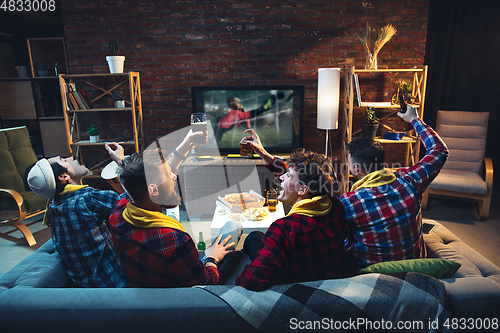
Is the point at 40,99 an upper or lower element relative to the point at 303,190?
upper

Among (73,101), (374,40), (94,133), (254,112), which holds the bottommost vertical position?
(94,133)

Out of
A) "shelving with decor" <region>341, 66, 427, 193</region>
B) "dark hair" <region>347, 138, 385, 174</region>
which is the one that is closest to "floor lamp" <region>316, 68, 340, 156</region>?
"shelving with decor" <region>341, 66, 427, 193</region>

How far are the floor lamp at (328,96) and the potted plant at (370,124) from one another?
30 cm

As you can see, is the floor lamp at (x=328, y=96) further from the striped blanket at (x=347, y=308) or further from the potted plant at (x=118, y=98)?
the striped blanket at (x=347, y=308)

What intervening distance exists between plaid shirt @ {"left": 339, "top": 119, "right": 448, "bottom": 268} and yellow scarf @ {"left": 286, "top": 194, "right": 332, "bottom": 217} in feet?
0.73

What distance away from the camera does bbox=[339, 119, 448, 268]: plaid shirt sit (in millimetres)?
1373

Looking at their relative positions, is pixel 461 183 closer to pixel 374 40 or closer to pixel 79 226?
pixel 374 40

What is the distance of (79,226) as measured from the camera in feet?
4.85

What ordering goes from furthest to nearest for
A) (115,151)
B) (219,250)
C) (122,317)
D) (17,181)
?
(17,181)
(115,151)
(219,250)
(122,317)

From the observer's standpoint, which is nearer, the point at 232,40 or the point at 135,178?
the point at 135,178

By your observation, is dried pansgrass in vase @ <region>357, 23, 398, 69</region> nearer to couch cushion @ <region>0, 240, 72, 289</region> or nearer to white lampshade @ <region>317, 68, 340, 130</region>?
white lampshade @ <region>317, 68, 340, 130</region>

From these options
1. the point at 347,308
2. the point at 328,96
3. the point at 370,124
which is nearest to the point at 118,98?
the point at 328,96

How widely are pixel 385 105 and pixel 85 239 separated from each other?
2836 mm

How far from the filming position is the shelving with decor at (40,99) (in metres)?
3.62
